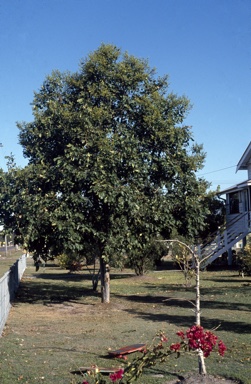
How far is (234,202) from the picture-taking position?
37188 millimetres

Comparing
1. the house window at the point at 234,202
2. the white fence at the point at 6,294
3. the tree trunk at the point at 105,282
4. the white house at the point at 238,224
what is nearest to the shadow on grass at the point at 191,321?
the tree trunk at the point at 105,282

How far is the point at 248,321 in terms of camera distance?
13.9 meters

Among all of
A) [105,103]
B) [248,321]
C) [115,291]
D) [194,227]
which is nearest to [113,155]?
[105,103]

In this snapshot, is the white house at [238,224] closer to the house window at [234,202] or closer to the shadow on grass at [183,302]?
the house window at [234,202]

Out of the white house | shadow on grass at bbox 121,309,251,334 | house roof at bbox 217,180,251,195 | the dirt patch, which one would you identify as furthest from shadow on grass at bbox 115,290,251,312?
house roof at bbox 217,180,251,195

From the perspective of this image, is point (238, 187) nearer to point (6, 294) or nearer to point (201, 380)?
point (6, 294)

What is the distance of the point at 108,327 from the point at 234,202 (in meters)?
25.1

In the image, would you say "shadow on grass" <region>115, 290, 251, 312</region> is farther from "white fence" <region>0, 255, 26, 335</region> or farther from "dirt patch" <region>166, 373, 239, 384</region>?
"dirt patch" <region>166, 373, 239, 384</region>

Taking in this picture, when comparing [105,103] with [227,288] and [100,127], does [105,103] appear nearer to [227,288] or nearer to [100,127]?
[100,127]

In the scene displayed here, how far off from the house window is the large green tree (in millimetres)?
18445

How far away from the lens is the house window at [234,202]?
121 feet

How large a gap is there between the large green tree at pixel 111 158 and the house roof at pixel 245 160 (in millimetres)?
14105

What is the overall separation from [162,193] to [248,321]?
18.9 feet

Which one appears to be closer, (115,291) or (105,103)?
(105,103)
